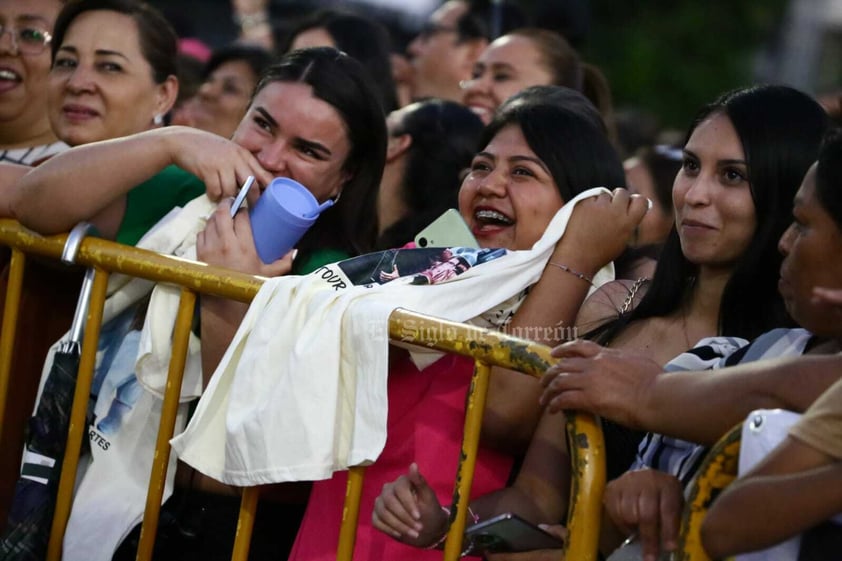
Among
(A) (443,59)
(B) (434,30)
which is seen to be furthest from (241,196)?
(B) (434,30)

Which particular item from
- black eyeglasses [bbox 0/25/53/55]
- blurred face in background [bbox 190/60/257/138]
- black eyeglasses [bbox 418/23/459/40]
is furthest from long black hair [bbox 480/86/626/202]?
black eyeglasses [bbox 418/23/459/40]

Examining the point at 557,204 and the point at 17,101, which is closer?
the point at 557,204

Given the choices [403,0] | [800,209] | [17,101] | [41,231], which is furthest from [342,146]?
[403,0]

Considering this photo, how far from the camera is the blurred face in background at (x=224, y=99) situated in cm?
655

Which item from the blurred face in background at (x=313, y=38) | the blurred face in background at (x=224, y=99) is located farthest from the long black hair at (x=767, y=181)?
the blurred face in background at (x=224, y=99)

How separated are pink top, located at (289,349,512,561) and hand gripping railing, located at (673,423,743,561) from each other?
31.1 inches

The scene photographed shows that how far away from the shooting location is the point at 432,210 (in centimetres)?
468

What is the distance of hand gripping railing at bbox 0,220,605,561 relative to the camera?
8.49 ft

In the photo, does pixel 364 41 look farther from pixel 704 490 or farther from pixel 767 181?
pixel 704 490

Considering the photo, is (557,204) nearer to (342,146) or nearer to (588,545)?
(342,146)

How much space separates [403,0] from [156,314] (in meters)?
9.31

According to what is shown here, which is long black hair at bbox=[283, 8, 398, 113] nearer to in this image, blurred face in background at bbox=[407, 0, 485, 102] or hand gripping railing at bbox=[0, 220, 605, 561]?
blurred face in background at bbox=[407, 0, 485, 102]

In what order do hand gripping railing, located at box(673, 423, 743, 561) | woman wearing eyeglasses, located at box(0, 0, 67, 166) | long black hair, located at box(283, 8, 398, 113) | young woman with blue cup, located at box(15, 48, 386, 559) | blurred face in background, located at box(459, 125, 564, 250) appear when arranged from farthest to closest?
long black hair, located at box(283, 8, 398, 113), woman wearing eyeglasses, located at box(0, 0, 67, 166), blurred face in background, located at box(459, 125, 564, 250), young woman with blue cup, located at box(15, 48, 386, 559), hand gripping railing, located at box(673, 423, 743, 561)

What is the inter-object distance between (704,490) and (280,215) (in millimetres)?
1576
